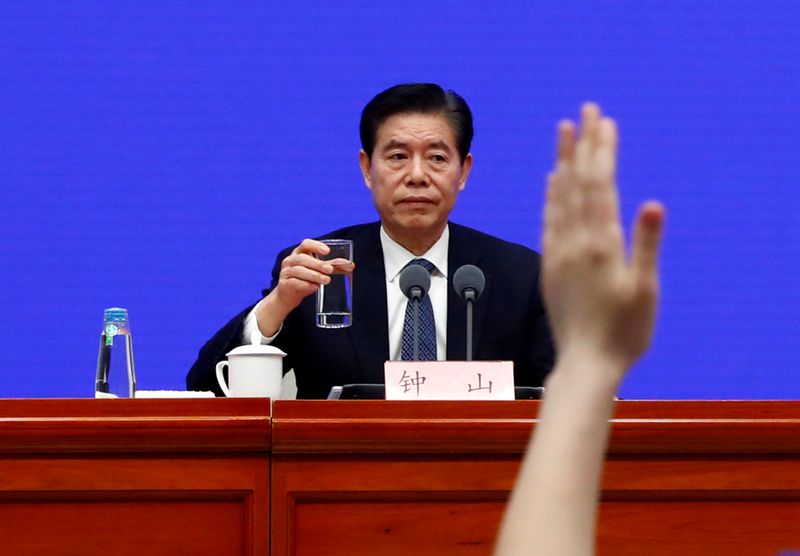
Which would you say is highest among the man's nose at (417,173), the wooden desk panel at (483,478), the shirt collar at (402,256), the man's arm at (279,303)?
the man's nose at (417,173)

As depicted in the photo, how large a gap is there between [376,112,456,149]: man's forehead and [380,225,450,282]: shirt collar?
21cm

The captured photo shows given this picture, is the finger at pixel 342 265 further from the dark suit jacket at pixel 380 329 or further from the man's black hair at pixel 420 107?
the man's black hair at pixel 420 107

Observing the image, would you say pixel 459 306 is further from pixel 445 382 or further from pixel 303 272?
pixel 445 382

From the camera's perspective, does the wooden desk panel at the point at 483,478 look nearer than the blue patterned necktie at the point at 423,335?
Yes

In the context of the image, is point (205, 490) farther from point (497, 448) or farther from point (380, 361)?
point (380, 361)

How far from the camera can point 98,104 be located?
3.05 metres

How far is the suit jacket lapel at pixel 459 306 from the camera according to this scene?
8.34 ft

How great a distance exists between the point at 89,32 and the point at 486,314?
1237mm

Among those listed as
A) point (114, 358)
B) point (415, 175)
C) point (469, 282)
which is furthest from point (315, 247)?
point (415, 175)

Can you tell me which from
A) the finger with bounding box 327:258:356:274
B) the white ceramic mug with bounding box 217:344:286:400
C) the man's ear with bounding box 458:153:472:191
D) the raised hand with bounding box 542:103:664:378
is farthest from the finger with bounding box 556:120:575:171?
the man's ear with bounding box 458:153:472:191

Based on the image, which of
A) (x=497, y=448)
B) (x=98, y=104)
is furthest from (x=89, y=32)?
(x=497, y=448)

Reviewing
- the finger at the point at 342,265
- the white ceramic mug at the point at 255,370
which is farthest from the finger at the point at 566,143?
the finger at the point at 342,265

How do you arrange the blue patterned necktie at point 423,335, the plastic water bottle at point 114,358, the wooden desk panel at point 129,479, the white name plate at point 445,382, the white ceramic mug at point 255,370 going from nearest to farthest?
the wooden desk panel at point 129,479, the white name plate at point 445,382, the white ceramic mug at point 255,370, the plastic water bottle at point 114,358, the blue patterned necktie at point 423,335

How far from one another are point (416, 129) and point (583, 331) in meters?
2.02
